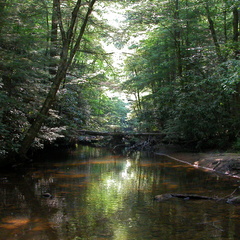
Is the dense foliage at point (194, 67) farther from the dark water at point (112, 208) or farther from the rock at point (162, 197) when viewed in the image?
the rock at point (162, 197)

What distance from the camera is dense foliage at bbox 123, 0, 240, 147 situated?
13297 mm

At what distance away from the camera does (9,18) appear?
9.24 m

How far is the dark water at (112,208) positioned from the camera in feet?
14.7

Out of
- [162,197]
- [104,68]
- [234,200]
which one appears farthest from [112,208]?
[104,68]

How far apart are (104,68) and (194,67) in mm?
5593

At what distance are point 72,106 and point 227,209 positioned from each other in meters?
13.3

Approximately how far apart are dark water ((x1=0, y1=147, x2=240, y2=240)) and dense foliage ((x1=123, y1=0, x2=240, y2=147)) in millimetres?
5242

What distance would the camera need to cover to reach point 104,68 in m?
15.6

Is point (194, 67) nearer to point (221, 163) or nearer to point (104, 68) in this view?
point (104, 68)

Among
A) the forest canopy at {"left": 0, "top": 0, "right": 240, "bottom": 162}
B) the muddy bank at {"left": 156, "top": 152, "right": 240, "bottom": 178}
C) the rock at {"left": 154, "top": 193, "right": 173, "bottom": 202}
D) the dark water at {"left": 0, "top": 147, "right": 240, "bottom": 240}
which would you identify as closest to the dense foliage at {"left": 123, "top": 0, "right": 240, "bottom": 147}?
the forest canopy at {"left": 0, "top": 0, "right": 240, "bottom": 162}

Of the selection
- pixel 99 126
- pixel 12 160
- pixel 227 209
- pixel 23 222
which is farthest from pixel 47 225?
pixel 99 126

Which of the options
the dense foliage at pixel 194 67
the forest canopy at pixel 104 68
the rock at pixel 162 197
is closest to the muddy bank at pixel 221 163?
the forest canopy at pixel 104 68

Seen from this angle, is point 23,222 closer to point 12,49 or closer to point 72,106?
point 12,49

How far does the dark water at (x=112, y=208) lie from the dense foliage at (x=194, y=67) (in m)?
5.24
